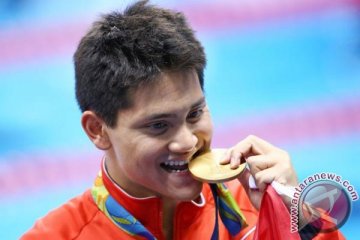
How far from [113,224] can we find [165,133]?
0.30m

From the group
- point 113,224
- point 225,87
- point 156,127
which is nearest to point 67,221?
point 113,224

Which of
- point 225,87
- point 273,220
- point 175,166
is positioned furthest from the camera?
point 225,87

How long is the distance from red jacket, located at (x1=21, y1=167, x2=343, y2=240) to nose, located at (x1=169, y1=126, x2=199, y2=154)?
18 centimetres

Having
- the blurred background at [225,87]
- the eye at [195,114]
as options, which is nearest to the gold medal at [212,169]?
the eye at [195,114]

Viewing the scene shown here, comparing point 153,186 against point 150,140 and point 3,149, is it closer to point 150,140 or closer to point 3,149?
point 150,140

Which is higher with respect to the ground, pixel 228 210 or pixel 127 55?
pixel 127 55

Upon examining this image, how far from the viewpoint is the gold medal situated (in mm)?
1390

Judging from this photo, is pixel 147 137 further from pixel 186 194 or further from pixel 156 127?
pixel 186 194

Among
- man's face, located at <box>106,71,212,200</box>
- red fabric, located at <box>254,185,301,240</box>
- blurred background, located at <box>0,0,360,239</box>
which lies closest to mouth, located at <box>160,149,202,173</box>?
man's face, located at <box>106,71,212,200</box>

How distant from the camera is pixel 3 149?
3438mm

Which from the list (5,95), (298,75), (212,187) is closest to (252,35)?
(298,75)

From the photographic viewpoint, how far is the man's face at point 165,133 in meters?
1.39

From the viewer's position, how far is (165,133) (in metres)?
1.40

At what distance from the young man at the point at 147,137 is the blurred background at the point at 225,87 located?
1685 mm
